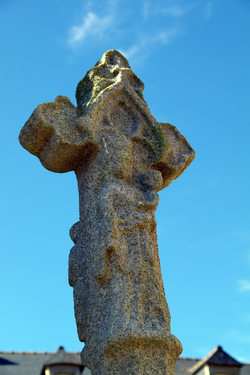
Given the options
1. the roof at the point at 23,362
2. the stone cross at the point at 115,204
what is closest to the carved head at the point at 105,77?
the stone cross at the point at 115,204

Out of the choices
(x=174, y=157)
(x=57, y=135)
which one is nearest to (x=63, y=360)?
(x=174, y=157)

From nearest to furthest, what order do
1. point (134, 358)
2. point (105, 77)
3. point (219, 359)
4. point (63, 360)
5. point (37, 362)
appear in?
point (134, 358)
point (105, 77)
point (219, 359)
point (63, 360)
point (37, 362)

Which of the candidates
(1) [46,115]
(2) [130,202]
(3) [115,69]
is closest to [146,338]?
(2) [130,202]

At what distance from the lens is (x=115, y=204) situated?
491cm

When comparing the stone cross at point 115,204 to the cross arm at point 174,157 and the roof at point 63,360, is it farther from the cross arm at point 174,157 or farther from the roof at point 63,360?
the roof at point 63,360

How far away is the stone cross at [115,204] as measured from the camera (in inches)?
168

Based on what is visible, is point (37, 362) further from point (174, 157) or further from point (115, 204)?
point (115, 204)

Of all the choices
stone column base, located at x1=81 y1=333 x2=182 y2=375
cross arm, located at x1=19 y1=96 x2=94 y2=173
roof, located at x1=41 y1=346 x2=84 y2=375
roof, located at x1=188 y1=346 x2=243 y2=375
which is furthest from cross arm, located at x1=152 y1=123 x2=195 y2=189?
roof, located at x1=41 y1=346 x2=84 y2=375

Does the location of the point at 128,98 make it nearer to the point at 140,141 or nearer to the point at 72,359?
the point at 140,141

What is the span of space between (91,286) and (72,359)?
7.59 meters

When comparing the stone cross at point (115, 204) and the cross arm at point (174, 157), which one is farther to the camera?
the cross arm at point (174, 157)

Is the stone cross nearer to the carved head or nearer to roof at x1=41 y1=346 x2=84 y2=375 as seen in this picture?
the carved head

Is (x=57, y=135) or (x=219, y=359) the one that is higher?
(x=57, y=135)

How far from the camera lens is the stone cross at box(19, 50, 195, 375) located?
4270 millimetres
